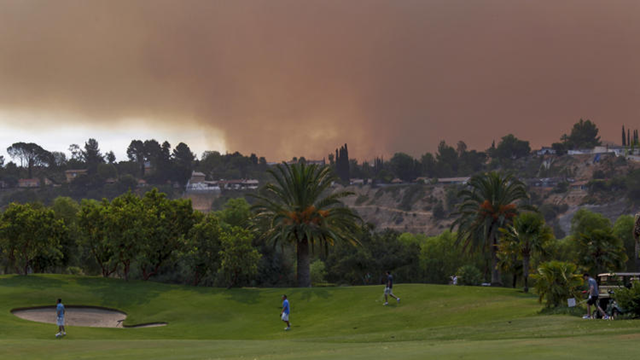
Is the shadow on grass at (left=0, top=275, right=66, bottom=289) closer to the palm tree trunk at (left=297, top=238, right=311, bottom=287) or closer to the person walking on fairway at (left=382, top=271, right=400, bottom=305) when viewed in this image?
the palm tree trunk at (left=297, top=238, right=311, bottom=287)

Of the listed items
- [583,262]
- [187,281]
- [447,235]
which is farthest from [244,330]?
[447,235]

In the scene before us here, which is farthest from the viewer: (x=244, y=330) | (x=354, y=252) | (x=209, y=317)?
(x=354, y=252)

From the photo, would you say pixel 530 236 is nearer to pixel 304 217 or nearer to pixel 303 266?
→ pixel 304 217

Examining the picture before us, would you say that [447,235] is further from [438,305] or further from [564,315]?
[564,315]

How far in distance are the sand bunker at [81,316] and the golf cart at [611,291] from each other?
28.4 meters

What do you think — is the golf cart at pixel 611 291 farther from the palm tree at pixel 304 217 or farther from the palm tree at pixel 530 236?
the palm tree at pixel 304 217

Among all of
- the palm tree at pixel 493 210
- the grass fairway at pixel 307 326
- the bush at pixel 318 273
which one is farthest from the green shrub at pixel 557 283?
the bush at pixel 318 273

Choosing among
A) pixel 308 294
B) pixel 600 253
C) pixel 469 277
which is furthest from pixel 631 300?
pixel 469 277

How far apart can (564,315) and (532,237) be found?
1698 cm

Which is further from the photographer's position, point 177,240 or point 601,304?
point 177,240

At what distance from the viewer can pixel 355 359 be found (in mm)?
18578

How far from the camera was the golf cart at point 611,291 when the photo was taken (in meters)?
29.0

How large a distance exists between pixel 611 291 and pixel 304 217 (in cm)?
3349

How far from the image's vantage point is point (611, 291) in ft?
103
